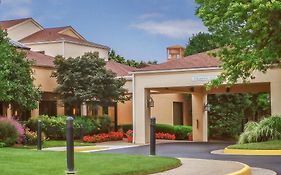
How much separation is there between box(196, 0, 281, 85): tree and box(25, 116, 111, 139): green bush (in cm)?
1399

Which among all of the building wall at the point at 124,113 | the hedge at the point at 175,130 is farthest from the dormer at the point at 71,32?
the hedge at the point at 175,130

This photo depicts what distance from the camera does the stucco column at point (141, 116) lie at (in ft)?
110

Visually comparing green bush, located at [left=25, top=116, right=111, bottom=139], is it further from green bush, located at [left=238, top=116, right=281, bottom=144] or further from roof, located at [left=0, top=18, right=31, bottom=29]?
roof, located at [left=0, top=18, right=31, bottom=29]

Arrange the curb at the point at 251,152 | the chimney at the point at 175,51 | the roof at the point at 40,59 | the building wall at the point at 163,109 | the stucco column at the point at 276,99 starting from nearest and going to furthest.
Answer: the curb at the point at 251,152
the stucco column at the point at 276,99
the roof at the point at 40,59
the building wall at the point at 163,109
the chimney at the point at 175,51

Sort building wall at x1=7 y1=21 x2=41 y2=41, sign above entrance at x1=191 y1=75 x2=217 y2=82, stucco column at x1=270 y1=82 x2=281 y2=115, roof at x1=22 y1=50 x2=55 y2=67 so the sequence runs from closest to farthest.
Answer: stucco column at x1=270 y1=82 x2=281 y2=115 → sign above entrance at x1=191 y1=75 x2=217 y2=82 → roof at x1=22 y1=50 x2=55 y2=67 → building wall at x1=7 y1=21 x2=41 y2=41

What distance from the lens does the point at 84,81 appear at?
35.0m

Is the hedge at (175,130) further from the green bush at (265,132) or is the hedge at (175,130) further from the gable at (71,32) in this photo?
the green bush at (265,132)

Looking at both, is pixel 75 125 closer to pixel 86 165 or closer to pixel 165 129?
pixel 165 129

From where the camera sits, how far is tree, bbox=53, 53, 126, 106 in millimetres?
34562

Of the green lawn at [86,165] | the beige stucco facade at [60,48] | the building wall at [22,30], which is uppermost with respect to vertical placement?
the building wall at [22,30]

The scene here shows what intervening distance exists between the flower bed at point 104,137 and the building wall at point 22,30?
571 inches

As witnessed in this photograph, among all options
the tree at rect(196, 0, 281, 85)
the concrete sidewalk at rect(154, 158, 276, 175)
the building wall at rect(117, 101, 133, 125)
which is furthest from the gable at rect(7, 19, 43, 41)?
the concrete sidewalk at rect(154, 158, 276, 175)

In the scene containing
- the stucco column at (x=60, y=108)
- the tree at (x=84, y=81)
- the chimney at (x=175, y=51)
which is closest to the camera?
the tree at (x=84, y=81)

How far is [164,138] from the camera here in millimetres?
40219
